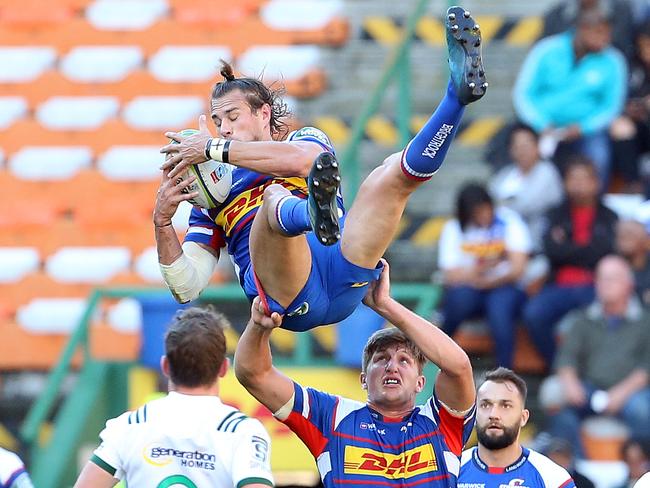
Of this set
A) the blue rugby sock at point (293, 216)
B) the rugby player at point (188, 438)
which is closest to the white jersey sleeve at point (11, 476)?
the rugby player at point (188, 438)

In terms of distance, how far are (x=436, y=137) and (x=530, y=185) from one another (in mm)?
4160

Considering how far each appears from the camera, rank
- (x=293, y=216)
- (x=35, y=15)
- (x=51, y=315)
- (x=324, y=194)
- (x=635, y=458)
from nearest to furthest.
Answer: (x=324, y=194)
(x=293, y=216)
(x=635, y=458)
(x=51, y=315)
(x=35, y=15)

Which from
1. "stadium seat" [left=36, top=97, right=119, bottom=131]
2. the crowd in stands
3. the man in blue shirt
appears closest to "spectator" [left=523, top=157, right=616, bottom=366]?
the crowd in stands

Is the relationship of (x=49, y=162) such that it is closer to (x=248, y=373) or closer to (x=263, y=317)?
(x=248, y=373)

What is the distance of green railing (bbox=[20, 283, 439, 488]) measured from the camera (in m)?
8.78

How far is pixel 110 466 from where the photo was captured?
191 inches

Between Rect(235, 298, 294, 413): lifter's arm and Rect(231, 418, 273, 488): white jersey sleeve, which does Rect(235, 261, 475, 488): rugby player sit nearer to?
Rect(235, 298, 294, 413): lifter's arm

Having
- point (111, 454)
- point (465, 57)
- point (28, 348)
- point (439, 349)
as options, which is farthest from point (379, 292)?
point (28, 348)

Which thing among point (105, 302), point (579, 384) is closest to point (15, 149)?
point (105, 302)

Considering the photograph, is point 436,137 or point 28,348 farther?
point 28,348

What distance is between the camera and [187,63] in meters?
11.0

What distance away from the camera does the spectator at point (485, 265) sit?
8.54 m

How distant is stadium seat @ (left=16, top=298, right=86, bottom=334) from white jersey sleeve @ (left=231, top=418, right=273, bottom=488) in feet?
17.5

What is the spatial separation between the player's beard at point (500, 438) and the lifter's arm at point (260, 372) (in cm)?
75
